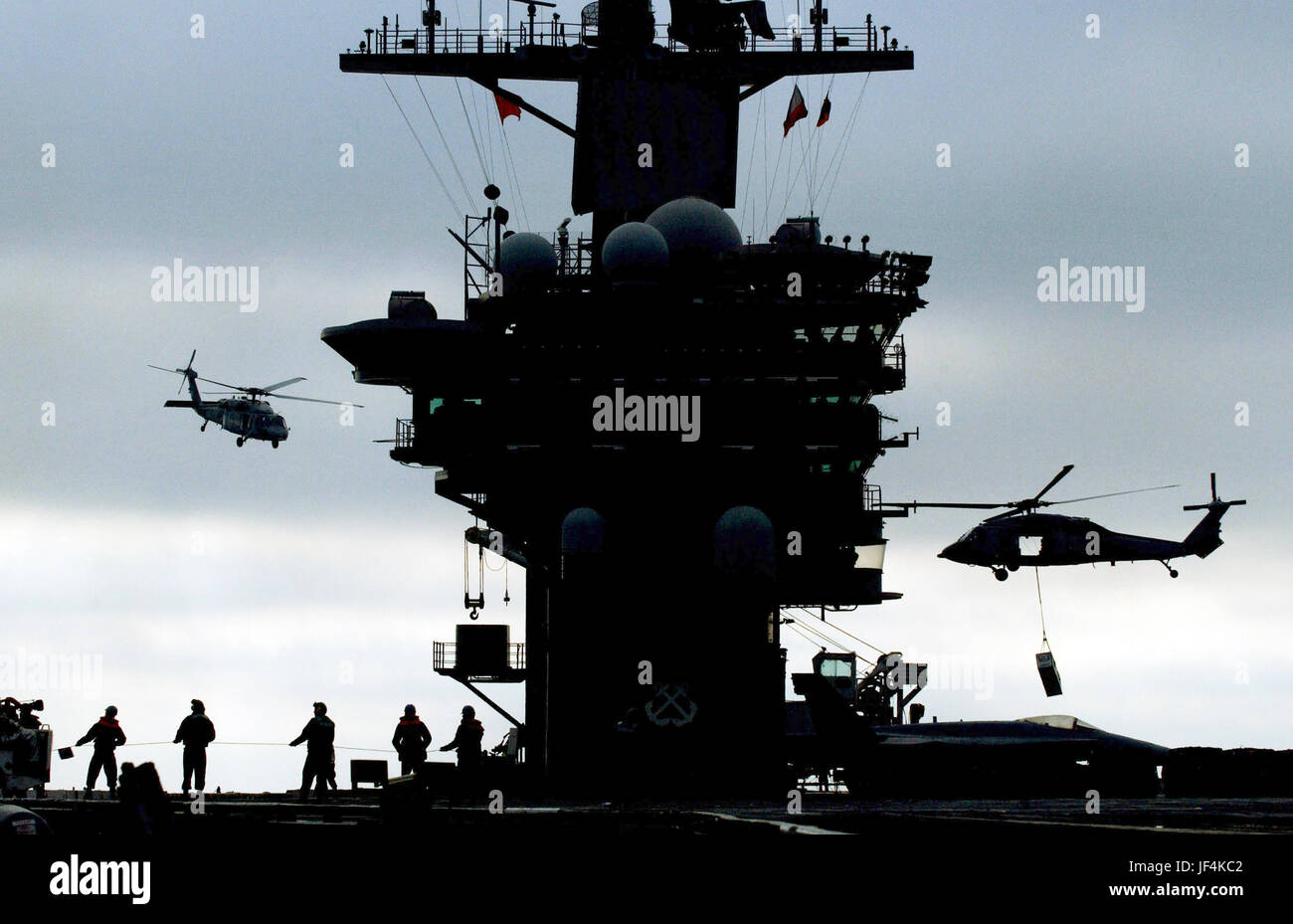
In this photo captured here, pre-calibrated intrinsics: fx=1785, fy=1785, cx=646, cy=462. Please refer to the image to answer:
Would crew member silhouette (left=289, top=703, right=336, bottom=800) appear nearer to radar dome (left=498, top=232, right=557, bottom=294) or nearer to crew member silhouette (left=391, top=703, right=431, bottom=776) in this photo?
crew member silhouette (left=391, top=703, right=431, bottom=776)

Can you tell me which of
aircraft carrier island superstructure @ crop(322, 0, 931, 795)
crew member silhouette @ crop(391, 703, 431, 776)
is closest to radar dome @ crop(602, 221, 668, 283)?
aircraft carrier island superstructure @ crop(322, 0, 931, 795)

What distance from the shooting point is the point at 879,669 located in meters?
66.0

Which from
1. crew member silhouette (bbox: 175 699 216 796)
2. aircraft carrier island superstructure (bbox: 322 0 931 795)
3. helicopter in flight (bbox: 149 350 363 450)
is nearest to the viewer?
crew member silhouette (bbox: 175 699 216 796)

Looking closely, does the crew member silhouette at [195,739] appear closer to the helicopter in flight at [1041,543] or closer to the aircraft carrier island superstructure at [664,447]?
the aircraft carrier island superstructure at [664,447]

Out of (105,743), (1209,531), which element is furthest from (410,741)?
(1209,531)

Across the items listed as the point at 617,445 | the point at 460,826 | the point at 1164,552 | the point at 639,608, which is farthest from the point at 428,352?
the point at 460,826

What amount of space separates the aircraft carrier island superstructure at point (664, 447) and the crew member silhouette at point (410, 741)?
889 centimetres

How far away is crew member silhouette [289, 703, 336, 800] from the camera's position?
116 feet

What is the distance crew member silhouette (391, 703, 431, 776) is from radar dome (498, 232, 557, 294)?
16519mm

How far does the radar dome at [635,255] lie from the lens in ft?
152

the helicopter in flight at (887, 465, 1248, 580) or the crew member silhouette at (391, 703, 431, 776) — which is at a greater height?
the helicopter in flight at (887, 465, 1248, 580)

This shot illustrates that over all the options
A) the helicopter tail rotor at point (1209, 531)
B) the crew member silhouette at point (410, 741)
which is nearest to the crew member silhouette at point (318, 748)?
the crew member silhouette at point (410, 741)

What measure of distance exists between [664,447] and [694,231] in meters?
6.54
